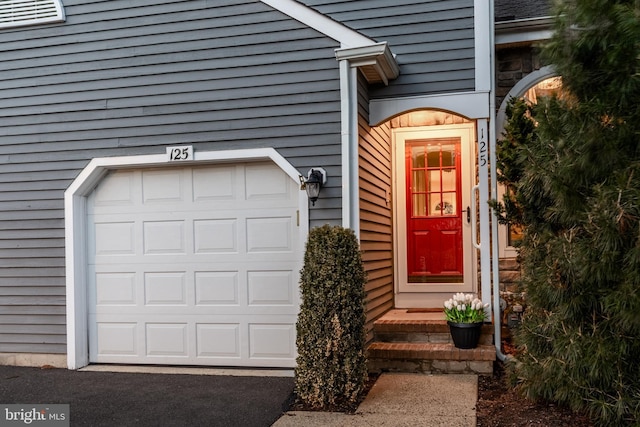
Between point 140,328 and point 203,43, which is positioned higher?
point 203,43

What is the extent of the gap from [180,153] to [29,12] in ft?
7.27

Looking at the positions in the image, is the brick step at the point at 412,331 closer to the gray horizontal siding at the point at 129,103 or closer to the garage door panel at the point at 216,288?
the gray horizontal siding at the point at 129,103

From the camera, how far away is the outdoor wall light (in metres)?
4.91

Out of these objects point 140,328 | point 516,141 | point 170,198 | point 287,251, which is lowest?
point 140,328

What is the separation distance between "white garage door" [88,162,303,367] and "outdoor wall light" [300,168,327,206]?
0.29m

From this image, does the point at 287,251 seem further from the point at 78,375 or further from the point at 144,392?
the point at 78,375

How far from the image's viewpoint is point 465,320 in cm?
504

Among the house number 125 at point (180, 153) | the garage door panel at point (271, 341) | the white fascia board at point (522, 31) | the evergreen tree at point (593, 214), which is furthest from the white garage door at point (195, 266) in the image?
the white fascia board at point (522, 31)

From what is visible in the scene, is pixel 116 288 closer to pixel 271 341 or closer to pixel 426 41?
pixel 271 341

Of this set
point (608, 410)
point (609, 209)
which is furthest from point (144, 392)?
point (609, 209)

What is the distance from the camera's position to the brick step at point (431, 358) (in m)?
4.98

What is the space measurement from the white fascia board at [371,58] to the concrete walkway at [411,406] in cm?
266

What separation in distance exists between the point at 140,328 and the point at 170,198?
128 centimetres

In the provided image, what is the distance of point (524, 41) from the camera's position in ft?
19.2
